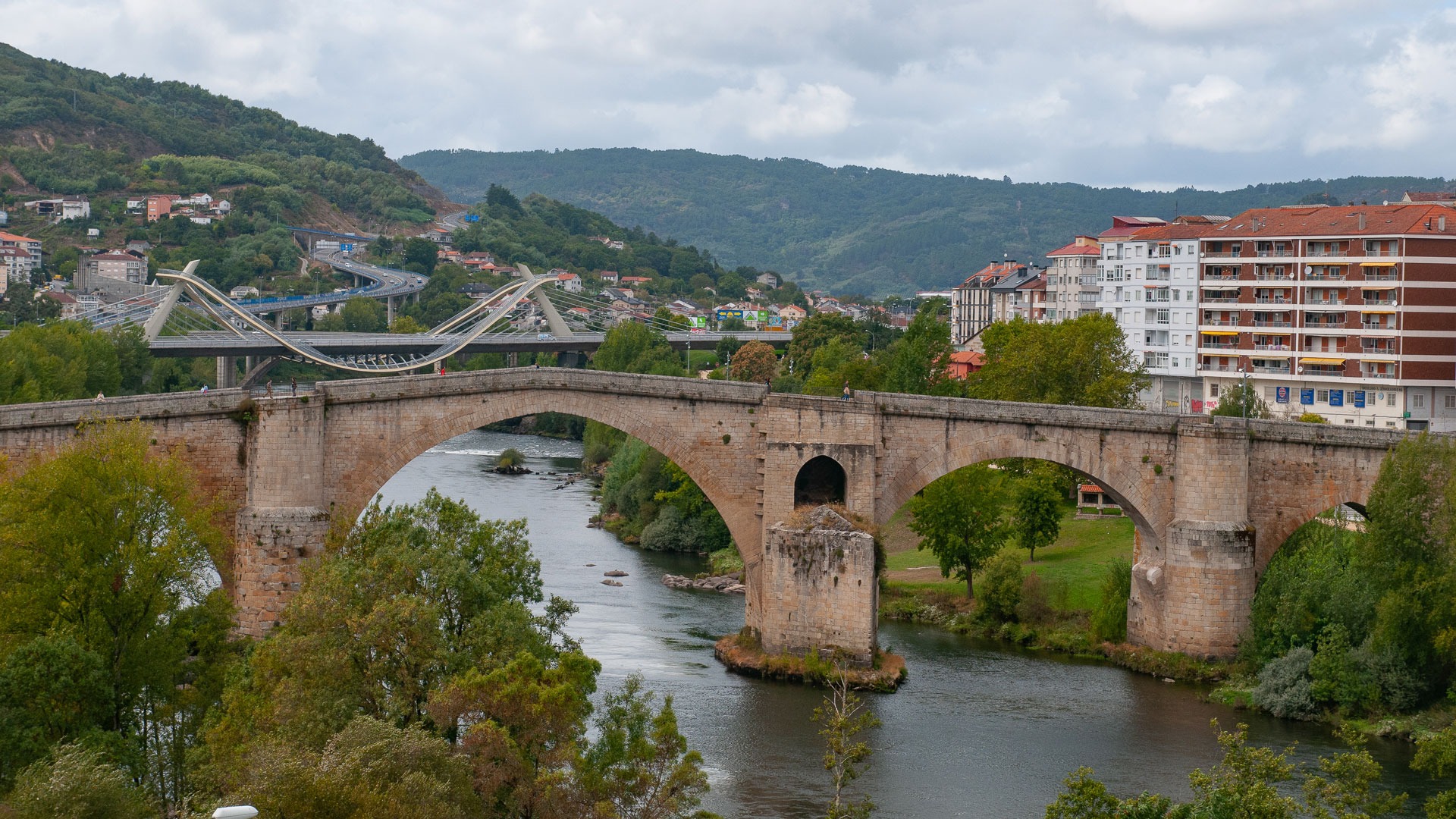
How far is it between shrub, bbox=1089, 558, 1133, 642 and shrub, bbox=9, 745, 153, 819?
90.0 ft

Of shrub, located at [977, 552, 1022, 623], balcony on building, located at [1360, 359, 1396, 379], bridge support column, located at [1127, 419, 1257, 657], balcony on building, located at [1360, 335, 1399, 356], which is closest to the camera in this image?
bridge support column, located at [1127, 419, 1257, 657]

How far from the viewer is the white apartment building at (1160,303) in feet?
217

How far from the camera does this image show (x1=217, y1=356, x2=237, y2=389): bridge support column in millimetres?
82188

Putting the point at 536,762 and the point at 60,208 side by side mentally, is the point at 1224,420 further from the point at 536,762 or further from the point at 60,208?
the point at 60,208

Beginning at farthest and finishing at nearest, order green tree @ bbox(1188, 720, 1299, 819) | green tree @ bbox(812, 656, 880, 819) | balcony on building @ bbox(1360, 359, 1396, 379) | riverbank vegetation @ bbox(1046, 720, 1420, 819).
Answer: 1. balcony on building @ bbox(1360, 359, 1396, 379)
2. green tree @ bbox(812, 656, 880, 819)
3. riverbank vegetation @ bbox(1046, 720, 1420, 819)
4. green tree @ bbox(1188, 720, 1299, 819)

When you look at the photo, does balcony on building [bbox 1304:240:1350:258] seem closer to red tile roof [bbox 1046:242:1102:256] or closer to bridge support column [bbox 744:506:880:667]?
red tile roof [bbox 1046:242:1102:256]

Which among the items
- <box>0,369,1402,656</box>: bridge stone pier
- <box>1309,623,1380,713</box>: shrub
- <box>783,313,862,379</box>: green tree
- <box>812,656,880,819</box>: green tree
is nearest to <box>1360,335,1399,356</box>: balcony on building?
<box>0,369,1402,656</box>: bridge stone pier

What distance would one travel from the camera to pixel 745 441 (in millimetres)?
41156

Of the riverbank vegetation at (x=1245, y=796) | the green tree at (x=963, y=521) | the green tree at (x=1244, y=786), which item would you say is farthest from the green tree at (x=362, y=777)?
the green tree at (x=963, y=521)

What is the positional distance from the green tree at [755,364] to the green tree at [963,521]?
39532mm

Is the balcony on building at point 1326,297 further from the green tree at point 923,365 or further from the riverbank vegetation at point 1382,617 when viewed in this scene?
the riverbank vegetation at point 1382,617

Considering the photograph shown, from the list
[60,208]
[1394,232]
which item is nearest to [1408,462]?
[1394,232]

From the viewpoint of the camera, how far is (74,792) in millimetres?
21406

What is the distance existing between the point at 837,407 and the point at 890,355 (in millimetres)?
41425
